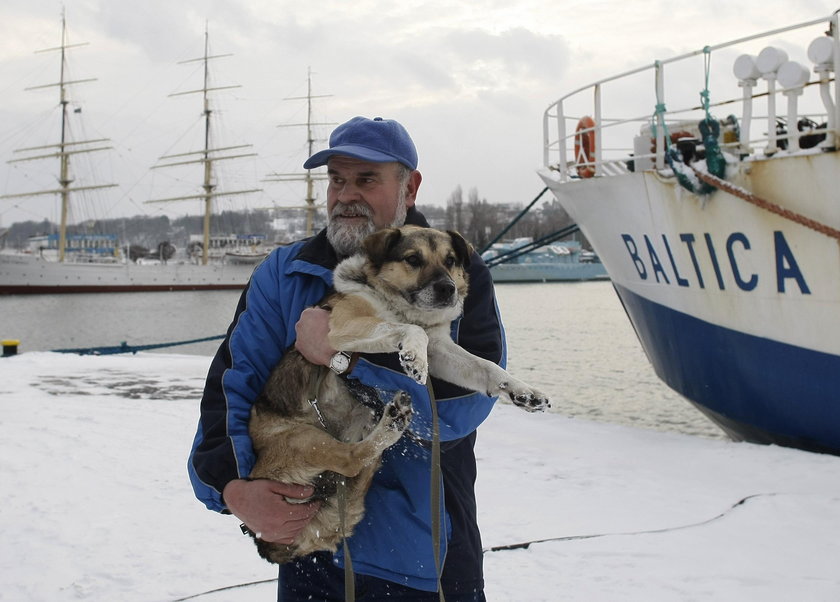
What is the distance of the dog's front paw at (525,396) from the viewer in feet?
8.23

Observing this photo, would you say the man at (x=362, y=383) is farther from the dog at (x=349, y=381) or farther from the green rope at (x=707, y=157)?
the green rope at (x=707, y=157)

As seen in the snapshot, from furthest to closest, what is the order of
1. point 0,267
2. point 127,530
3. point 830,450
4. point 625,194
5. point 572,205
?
point 0,267 → point 572,205 → point 625,194 → point 830,450 → point 127,530

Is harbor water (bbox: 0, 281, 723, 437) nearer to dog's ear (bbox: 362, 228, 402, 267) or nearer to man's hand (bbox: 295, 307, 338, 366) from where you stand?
dog's ear (bbox: 362, 228, 402, 267)

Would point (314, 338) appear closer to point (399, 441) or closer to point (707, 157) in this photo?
point (399, 441)

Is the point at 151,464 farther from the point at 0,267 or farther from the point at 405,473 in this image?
the point at 0,267

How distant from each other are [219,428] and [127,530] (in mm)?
3836

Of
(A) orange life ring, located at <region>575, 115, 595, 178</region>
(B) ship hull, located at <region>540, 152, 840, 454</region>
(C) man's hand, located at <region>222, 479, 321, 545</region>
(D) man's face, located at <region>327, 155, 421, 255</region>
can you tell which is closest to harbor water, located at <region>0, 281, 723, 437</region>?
(B) ship hull, located at <region>540, 152, 840, 454</region>

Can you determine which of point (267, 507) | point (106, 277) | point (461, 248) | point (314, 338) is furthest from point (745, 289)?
point (106, 277)

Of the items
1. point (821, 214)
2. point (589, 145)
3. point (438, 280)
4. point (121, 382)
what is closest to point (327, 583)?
point (438, 280)

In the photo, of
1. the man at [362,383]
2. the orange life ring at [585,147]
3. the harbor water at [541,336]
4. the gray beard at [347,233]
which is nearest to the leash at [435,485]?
the man at [362,383]

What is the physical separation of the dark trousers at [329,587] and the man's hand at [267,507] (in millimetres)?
187

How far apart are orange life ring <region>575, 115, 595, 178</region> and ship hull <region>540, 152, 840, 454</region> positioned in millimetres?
323

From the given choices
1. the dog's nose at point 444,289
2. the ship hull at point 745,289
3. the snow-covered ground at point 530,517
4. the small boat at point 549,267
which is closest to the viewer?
the dog's nose at point 444,289

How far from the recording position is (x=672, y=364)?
36.1 feet
